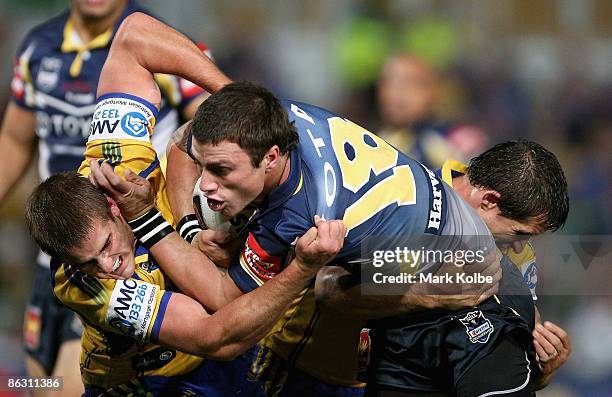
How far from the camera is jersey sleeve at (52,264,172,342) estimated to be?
3.87 m

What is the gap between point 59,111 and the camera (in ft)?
19.1

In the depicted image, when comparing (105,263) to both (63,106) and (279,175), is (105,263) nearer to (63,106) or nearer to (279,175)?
(279,175)

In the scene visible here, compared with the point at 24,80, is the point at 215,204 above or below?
above

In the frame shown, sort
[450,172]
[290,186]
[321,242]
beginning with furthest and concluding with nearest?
[450,172] → [290,186] → [321,242]

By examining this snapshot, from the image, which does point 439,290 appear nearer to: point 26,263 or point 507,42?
point 26,263

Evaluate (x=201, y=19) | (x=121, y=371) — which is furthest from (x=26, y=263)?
(x=121, y=371)

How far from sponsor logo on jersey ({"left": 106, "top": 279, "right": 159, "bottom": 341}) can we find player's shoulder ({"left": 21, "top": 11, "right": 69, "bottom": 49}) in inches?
97.9

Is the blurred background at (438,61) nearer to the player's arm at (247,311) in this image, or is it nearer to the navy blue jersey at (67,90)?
the navy blue jersey at (67,90)

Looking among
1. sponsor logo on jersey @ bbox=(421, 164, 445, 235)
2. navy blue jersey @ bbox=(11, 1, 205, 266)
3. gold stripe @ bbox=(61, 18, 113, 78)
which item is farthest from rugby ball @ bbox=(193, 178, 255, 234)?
gold stripe @ bbox=(61, 18, 113, 78)

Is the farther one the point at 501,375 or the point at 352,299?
the point at 352,299

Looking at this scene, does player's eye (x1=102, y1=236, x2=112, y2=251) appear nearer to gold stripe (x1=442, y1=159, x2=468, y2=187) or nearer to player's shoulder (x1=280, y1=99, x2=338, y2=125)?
player's shoulder (x1=280, y1=99, x2=338, y2=125)

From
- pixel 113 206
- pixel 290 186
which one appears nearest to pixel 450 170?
pixel 290 186

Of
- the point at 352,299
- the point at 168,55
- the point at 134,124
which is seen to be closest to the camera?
the point at 134,124

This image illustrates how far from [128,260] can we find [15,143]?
2.46 m
